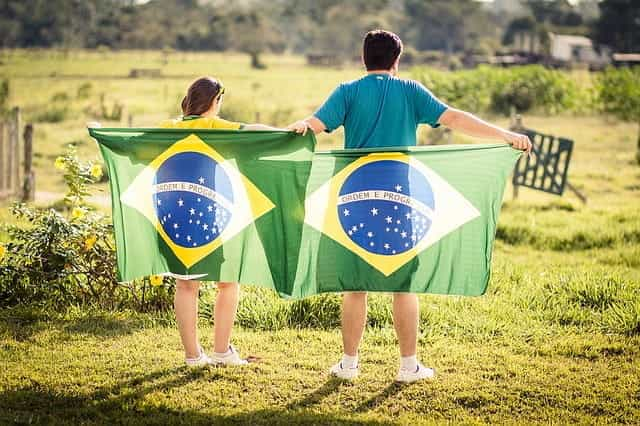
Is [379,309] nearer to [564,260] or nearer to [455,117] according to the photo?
[455,117]

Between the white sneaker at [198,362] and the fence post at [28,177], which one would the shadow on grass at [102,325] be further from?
the fence post at [28,177]

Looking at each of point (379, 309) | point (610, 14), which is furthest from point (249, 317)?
point (610, 14)

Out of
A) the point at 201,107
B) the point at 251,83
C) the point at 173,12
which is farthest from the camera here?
the point at 173,12

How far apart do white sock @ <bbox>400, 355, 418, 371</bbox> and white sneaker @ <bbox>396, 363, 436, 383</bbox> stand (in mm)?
17

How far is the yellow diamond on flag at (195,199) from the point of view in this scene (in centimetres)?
515

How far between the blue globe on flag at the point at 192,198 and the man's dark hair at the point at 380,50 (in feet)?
3.54

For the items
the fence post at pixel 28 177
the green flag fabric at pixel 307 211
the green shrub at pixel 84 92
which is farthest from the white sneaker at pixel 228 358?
the green shrub at pixel 84 92

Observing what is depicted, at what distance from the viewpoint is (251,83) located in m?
47.2

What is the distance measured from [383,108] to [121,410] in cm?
220

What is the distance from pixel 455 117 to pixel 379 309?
2224 mm

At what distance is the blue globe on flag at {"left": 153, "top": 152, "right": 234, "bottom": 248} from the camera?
515 centimetres

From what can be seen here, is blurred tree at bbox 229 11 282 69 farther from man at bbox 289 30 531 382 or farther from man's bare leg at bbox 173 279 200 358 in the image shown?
man at bbox 289 30 531 382

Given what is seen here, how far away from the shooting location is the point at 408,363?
527 centimetres

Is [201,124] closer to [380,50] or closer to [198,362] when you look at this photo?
[380,50]
